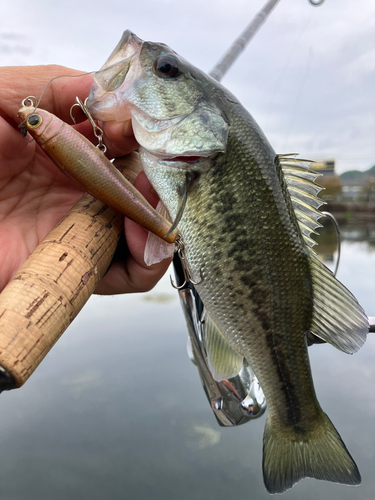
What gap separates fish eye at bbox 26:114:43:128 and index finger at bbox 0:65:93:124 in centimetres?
45

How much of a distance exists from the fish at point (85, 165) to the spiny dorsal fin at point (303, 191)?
50 centimetres

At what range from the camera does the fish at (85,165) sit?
907 mm

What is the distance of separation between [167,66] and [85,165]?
42 cm

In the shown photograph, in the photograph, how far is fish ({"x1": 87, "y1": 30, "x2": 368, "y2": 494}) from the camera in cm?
107

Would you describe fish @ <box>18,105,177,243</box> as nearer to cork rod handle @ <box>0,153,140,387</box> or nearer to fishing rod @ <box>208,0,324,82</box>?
cork rod handle @ <box>0,153,140,387</box>

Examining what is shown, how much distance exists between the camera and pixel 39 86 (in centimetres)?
132

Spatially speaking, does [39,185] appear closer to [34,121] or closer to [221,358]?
[34,121]

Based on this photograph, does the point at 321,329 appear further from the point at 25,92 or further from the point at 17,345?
the point at 25,92

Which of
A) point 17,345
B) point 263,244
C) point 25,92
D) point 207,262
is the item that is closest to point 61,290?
point 17,345

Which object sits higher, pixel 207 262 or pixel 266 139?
pixel 266 139

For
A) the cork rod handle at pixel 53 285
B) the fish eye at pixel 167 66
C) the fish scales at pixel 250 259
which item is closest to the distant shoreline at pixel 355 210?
the fish scales at pixel 250 259

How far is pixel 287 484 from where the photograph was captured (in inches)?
46.3

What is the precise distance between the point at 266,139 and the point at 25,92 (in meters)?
0.89

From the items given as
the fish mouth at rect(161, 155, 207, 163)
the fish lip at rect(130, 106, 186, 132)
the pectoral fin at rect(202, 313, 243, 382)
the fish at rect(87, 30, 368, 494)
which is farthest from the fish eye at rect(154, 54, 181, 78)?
the pectoral fin at rect(202, 313, 243, 382)
